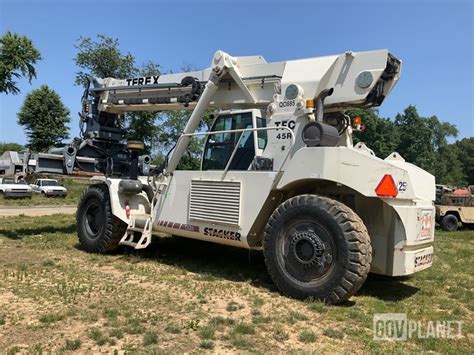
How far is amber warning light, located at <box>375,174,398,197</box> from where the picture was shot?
18.9 feet

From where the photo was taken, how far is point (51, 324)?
16.1ft

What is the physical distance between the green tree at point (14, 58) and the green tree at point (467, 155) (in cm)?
8566

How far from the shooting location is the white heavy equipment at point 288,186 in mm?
5891

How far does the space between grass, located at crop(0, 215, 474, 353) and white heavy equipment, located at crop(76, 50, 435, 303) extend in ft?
1.66

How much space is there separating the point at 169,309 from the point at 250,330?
1186 mm

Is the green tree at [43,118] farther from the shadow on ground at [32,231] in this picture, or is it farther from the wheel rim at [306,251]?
the wheel rim at [306,251]

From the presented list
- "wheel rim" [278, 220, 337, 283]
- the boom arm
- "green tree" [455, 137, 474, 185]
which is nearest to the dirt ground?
the boom arm

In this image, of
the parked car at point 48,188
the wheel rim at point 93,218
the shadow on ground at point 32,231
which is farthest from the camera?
the parked car at point 48,188

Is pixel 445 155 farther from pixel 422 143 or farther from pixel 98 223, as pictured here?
pixel 98 223

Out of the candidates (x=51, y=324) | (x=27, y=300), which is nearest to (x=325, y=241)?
(x=51, y=324)

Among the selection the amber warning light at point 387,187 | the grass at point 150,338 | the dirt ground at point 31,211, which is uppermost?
the amber warning light at point 387,187

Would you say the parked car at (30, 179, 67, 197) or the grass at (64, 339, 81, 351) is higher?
the parked car at (30, 179, 67, 197)

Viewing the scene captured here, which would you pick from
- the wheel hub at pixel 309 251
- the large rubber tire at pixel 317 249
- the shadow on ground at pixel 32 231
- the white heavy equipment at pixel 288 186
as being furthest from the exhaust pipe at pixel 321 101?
the shadow on ground at pixel 32 231

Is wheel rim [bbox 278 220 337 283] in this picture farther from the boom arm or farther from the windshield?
the windshield
